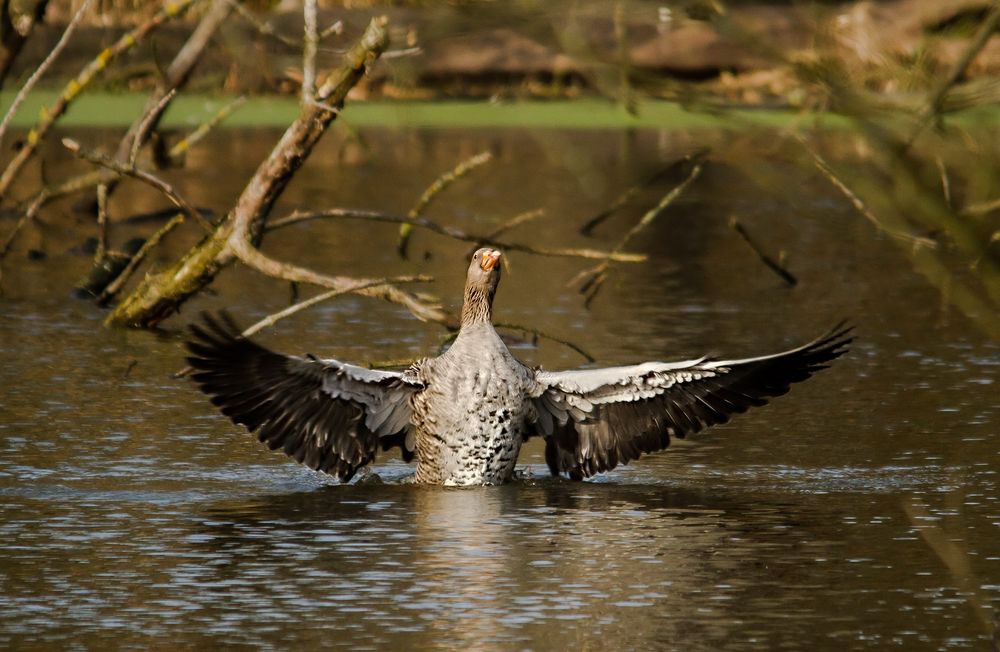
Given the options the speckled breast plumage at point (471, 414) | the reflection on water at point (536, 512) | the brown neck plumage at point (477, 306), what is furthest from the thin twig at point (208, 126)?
the speckled breast plumage at point (471, 414)

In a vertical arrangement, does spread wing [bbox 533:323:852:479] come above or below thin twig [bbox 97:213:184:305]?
below

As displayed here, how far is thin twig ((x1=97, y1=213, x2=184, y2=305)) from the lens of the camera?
13.1 metres

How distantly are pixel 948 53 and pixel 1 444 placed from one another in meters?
19.6

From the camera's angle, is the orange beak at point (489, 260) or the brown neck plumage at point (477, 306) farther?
the orange beak at point (489, 260)

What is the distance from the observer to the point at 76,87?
13.2 meters

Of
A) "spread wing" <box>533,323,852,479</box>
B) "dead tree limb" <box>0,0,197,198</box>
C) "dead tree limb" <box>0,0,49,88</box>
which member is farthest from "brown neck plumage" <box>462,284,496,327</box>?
"dead tree limb" <box>0,0,49,88</box>

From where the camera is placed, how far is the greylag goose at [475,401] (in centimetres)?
936

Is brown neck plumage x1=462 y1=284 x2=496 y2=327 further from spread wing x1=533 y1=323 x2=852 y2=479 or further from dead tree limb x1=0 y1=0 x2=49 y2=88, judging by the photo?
dead tree limb x1=0 y1=0 x2=49 y2=88

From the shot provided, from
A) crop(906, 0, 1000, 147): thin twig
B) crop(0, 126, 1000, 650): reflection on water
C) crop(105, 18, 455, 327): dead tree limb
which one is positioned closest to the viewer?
crop(906, 0, 1000, 147): thin twig

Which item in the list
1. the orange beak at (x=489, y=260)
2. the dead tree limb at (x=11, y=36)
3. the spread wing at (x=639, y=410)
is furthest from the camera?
the dead tree limb at (x=11, y=36)

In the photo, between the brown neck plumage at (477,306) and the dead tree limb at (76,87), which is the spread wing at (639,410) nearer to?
Answer: the brown neck plumage at (477,306)

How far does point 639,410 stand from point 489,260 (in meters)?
1.08

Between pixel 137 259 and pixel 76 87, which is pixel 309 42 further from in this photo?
pixel 137 259

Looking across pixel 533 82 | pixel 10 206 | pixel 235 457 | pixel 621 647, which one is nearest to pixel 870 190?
pixel 621 647
